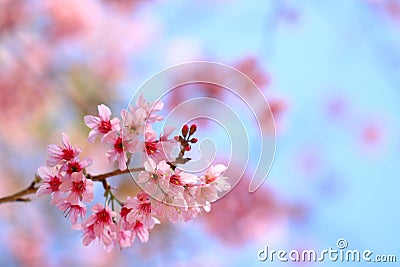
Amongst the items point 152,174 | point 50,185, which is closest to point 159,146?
point 152,174

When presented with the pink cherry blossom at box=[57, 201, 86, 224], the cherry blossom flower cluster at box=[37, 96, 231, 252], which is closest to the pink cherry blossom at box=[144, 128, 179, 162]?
the cherry blossom flower cluster at box=[37, 96, 231, 252]

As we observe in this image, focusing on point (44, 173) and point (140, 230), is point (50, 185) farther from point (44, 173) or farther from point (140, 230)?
point (140, 230)

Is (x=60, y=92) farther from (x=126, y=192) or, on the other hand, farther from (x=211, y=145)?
(x=211, y=145)

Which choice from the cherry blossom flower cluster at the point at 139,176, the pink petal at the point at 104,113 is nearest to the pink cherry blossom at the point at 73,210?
the cherry blossom flower cluster at the point at 139,176

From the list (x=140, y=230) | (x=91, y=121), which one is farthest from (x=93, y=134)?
(x=140, y=230)

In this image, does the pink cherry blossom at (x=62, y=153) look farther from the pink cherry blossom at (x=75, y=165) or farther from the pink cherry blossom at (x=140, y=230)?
the pink cherry blossom at (x=140, y=230)

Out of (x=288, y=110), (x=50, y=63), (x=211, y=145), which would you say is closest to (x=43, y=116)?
(x=50, y=63)
